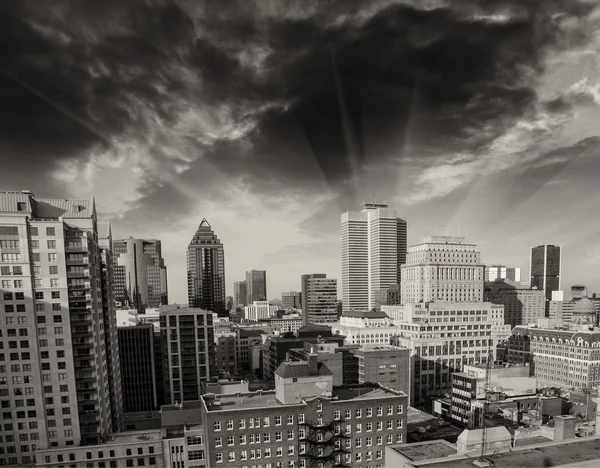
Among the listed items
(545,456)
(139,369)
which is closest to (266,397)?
(545,456)

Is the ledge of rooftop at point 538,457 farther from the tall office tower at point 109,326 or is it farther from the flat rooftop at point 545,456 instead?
the tall office tower at point 109,326

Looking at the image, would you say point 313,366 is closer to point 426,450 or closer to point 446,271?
point 426,450

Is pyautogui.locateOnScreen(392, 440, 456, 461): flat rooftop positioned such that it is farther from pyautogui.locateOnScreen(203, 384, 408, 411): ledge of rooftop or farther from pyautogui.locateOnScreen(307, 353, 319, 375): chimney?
pyautogui.locateOnScreen(307, 353, 319, 375): chimney

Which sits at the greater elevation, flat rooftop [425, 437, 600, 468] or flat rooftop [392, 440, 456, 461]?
flat rooftop [425, 437, 600, 468]

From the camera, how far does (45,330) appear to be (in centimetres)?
7100

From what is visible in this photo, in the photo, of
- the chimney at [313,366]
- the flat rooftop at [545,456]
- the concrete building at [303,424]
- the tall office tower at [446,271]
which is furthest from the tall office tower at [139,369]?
the tall office tower at [446,271]

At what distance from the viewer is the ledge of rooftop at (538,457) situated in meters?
34.3

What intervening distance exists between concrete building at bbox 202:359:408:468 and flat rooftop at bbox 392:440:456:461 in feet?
73.4

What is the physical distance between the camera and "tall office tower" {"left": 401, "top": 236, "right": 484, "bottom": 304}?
615ft

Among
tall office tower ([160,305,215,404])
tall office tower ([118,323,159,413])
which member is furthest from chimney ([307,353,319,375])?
tall office tower ([118,323,159,413])

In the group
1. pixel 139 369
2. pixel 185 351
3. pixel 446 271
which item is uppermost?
pixel 446 271

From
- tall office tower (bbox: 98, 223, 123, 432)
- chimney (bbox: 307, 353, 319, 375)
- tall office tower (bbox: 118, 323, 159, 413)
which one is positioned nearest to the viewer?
chimney (bbox: 307, 353, 319, 375)

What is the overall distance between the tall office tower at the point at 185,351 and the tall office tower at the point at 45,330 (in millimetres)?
49379

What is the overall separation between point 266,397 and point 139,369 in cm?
8584
